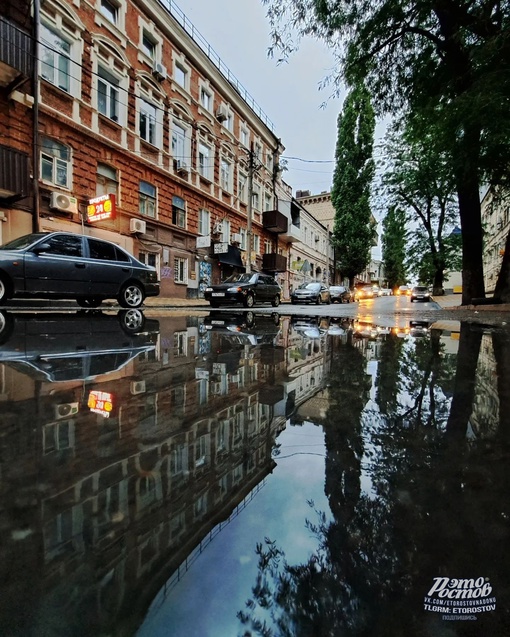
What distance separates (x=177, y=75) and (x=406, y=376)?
2244 centimetres

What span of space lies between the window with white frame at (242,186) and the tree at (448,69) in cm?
1635

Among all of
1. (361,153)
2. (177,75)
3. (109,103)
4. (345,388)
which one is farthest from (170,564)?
(361,153)

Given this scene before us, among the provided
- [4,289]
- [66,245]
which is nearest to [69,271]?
[66,245]

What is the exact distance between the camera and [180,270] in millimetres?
20219

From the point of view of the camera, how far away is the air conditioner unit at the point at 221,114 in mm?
22756

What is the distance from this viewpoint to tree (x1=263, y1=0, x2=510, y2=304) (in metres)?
6.62

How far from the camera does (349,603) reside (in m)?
0.76

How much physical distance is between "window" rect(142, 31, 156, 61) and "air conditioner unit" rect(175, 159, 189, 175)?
481 cm

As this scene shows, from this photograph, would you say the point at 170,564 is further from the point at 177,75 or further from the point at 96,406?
the point at 177,75

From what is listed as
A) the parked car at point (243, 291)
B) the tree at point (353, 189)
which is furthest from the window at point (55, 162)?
the tree at point (353, 189)

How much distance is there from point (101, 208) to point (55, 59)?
574 cm

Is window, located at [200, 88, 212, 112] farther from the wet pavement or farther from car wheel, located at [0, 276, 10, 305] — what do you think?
the wet pavement

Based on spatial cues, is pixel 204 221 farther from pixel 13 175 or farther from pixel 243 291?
pixel 13 175

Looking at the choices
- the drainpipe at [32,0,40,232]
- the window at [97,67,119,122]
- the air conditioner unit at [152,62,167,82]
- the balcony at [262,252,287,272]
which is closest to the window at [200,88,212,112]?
the air conditioner unit at [152,62,167,82]
